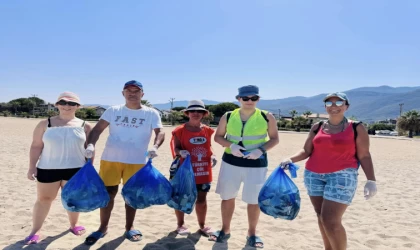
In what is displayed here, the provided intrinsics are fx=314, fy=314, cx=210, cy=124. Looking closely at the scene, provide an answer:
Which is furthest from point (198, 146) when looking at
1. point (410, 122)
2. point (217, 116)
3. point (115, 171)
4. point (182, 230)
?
point (217, 116)

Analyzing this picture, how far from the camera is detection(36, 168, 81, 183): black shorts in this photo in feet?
11.3

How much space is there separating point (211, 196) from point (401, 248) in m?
3.21

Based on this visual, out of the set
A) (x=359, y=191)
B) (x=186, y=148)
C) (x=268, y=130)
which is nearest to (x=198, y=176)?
(x=186, y=148)

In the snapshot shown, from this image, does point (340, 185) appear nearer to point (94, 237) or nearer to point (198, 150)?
point (198, 150)

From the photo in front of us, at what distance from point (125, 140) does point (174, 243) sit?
4.41ft

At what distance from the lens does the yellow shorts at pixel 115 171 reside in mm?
3566

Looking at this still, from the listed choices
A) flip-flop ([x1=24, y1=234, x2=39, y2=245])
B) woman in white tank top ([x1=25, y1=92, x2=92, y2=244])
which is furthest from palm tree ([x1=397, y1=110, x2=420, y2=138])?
flip-flop ([x1=24, y1=234, x2=39, y2=245])

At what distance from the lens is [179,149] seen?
3834 mm

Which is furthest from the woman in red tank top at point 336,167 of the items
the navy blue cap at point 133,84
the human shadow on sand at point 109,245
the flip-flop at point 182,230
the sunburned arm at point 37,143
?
the sunburned arm at point 37,143

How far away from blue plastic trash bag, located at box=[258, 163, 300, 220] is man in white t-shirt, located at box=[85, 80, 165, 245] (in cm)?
130

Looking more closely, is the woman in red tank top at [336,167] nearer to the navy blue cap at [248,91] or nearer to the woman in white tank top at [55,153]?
the navy blue cap at [248,91]

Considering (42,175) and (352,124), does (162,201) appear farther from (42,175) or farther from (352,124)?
(352,124)

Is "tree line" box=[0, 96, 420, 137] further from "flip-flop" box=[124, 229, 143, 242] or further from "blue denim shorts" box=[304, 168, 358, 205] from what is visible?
"blue denim shorts" box=[304, 168, 358, 205]

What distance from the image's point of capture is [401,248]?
12.7ft
